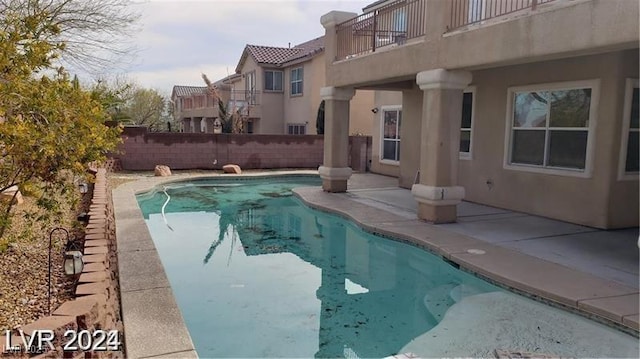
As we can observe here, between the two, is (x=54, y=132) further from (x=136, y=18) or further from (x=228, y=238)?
(x=136, y=18)

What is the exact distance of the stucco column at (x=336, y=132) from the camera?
12914 millimetres

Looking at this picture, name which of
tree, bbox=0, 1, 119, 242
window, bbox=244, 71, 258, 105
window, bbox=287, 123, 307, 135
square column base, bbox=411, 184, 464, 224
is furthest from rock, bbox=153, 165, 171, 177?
tree, bbox=0, 1, 119, 242

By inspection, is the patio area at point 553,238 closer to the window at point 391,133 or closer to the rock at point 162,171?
the window at point 391,133

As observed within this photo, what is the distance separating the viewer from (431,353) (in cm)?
449

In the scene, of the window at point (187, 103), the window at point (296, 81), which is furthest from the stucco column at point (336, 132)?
the window at point (187, 103)

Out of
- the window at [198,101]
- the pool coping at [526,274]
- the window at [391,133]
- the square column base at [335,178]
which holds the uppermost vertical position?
the window at [198,101]

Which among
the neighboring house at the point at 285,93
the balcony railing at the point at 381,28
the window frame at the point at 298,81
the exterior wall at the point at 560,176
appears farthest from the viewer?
the window frame at the point at 298,81

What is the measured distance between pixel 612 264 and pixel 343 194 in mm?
7603

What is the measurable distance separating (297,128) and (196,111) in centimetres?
1456

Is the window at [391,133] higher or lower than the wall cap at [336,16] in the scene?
lower

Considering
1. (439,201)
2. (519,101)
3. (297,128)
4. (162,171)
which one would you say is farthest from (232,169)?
(519,101)

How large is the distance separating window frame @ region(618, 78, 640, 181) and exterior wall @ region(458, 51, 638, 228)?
0.10 metres

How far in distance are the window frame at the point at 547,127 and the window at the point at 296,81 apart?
17.4m

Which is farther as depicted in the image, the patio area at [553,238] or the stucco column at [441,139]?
the stucco column at [441,139]
